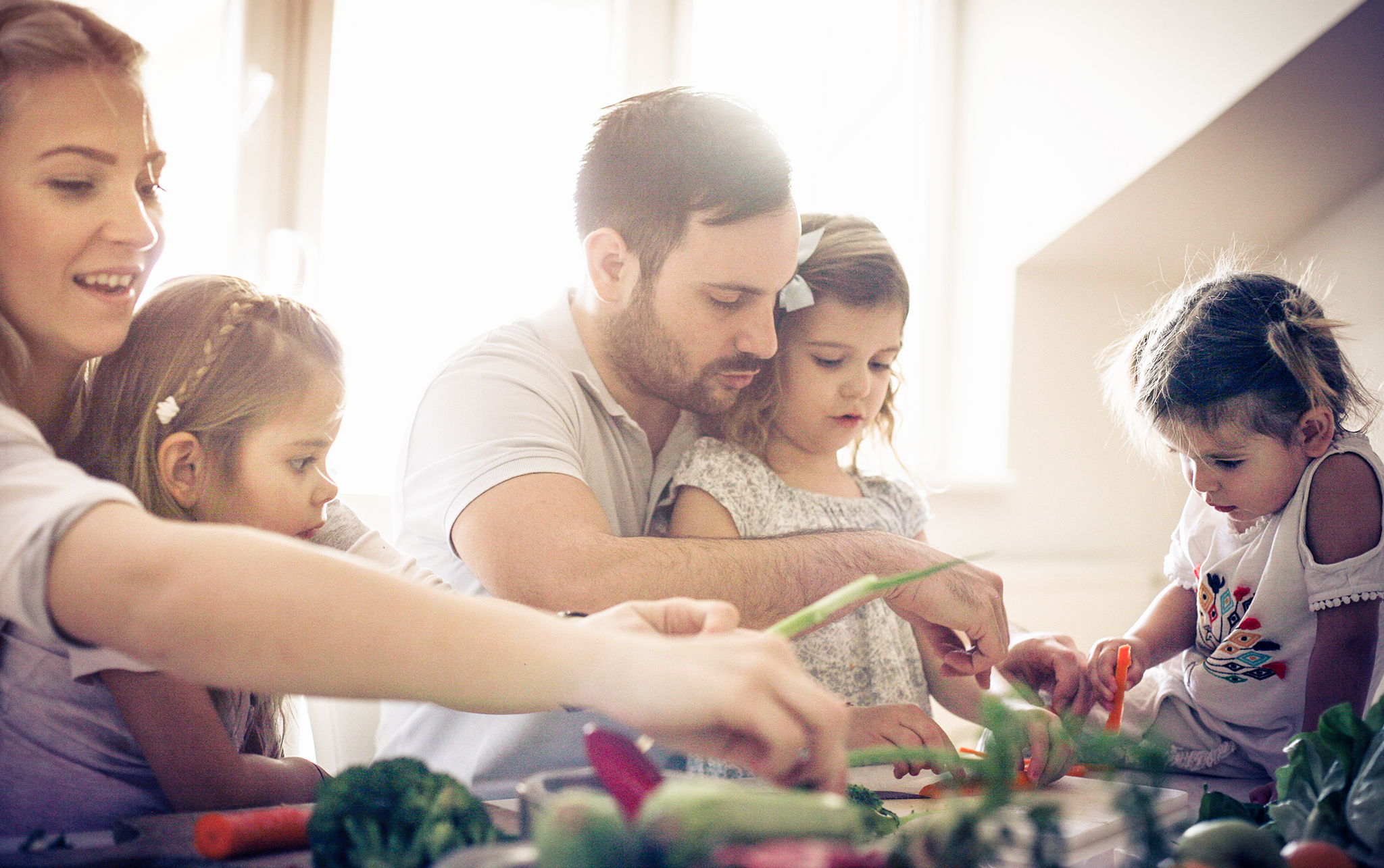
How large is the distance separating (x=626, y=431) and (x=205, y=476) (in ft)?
1.85

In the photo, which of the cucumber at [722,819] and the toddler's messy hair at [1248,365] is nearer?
the cucumber at [722,819]

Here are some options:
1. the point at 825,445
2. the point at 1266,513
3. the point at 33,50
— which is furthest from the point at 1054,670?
the point at 33,50

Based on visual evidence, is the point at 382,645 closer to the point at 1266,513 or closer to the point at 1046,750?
the point at 1046,750

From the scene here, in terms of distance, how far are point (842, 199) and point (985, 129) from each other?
0.45m

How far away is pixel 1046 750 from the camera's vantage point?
90 centimetres

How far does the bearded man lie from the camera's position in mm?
1039

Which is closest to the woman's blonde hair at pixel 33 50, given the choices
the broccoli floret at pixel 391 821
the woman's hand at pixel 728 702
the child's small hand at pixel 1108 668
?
the broccoli floret at pixel 391 821

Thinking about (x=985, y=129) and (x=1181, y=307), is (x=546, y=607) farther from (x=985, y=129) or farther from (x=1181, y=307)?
(x=985, y=129)

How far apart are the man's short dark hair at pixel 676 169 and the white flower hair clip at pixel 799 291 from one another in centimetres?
11

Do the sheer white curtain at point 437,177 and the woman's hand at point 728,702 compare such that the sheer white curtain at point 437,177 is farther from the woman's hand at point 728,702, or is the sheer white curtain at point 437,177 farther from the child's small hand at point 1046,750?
the woman's hand at point 728,702

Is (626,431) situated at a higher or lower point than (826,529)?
higher

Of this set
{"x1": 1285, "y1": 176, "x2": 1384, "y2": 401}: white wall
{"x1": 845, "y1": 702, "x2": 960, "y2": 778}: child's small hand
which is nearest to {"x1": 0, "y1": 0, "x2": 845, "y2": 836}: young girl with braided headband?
{"x1": 845, "y1": 702, "x2": 960, "y2": 778}: child's small hand

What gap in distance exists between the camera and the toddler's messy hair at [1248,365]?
1187mm

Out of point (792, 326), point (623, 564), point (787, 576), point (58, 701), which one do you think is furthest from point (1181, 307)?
point (58, 701)
